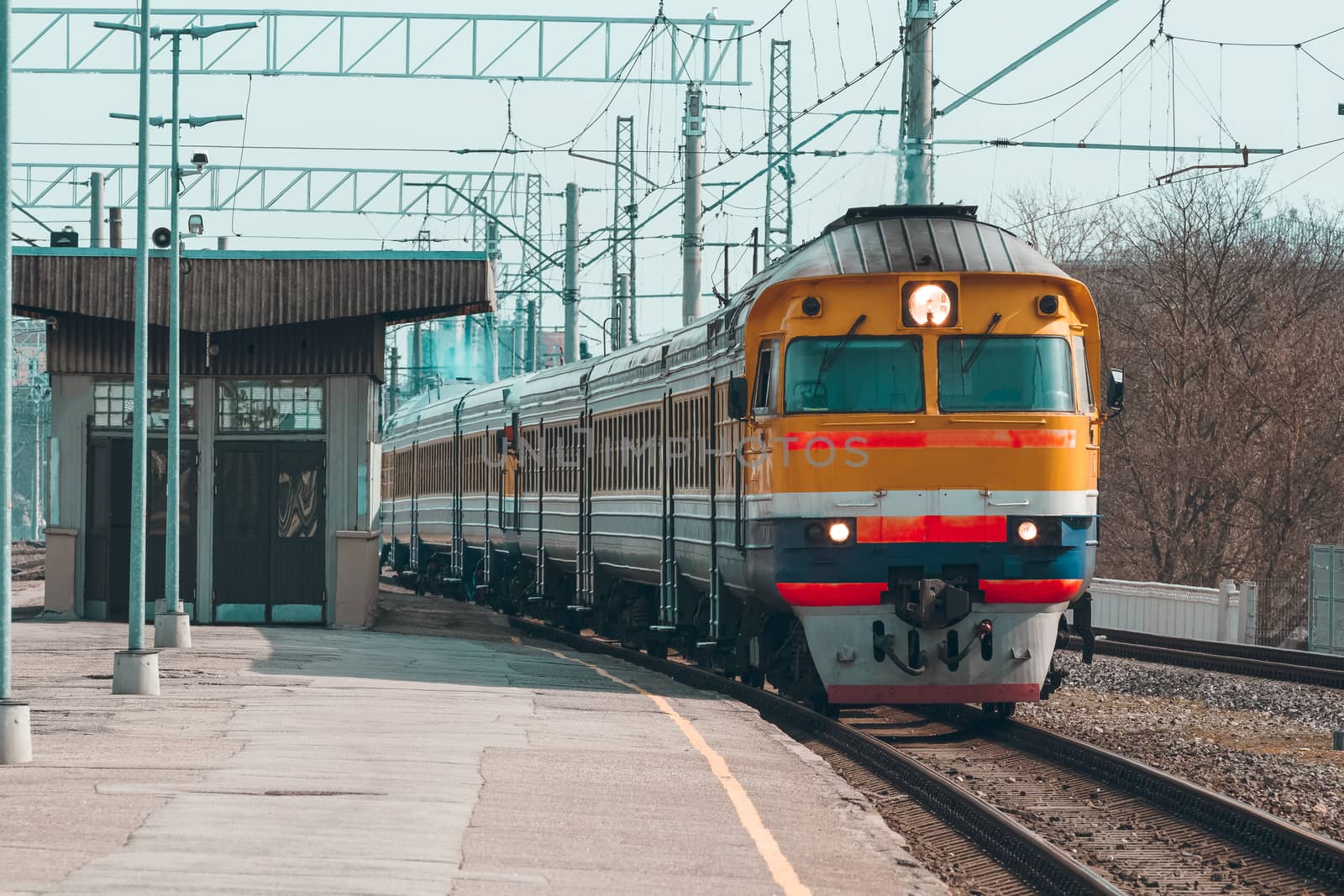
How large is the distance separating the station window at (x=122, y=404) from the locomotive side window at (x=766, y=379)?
1215cm

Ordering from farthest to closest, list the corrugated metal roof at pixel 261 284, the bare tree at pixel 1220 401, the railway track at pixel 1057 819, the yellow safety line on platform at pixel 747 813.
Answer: the bare tree at pixel 1220 401 → the corrugated metal roof at pixel 261 284 → the railway track at pixel 1057 819 → the yellow safety line on platform at pixel 747 813

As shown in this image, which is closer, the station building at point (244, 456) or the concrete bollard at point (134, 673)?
the concrete bollard at point (134, 673)

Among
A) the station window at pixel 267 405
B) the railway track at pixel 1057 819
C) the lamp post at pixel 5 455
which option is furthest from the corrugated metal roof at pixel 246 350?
the lamp post at pixel 5 455

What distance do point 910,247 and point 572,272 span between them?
22.7 meters

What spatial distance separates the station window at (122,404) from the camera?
2564cm

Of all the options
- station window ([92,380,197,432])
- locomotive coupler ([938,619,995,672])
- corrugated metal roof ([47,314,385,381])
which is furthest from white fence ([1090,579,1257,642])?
locomotive coupler ([938,619,995,672])

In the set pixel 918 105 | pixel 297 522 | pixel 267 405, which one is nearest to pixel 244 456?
pixel 267 405

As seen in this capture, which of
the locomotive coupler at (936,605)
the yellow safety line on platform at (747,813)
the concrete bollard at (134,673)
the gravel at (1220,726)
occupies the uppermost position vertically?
the locomotive coupler at (936,605)

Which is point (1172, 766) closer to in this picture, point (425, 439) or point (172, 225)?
point (172, 225)

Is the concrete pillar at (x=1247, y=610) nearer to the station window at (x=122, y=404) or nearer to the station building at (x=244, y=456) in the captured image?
the station building at (x=244, y=456)

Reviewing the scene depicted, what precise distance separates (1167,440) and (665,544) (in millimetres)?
21645

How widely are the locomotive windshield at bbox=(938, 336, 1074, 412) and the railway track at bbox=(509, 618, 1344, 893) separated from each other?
254 centimetres

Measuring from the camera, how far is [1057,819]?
11.8m

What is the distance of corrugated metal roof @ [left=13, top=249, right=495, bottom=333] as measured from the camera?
80.9 ft
